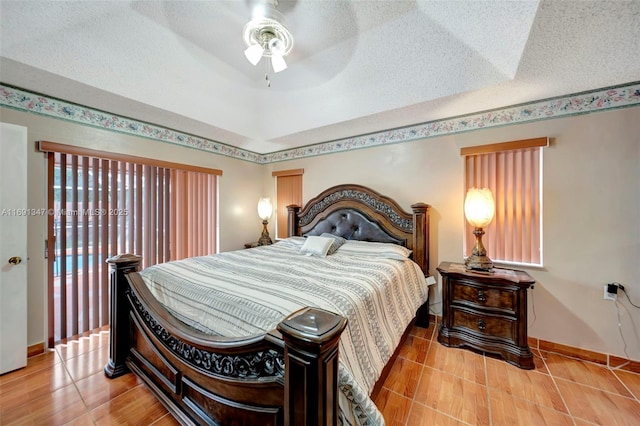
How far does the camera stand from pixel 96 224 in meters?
2.46

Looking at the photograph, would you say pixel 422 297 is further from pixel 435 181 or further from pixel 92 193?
pixel 92 193

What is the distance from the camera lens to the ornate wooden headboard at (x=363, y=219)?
272 centimetres

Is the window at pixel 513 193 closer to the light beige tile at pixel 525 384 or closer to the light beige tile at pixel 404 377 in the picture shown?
the light beige tile at pixel 525 384

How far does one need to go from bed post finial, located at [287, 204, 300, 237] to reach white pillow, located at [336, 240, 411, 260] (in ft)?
3.57

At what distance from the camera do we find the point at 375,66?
2.21m

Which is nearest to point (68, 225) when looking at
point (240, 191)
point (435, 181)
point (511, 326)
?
point (240, 191)

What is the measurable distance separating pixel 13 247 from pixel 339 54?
10.5 ft

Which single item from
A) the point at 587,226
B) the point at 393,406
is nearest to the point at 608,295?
the point at 587,226

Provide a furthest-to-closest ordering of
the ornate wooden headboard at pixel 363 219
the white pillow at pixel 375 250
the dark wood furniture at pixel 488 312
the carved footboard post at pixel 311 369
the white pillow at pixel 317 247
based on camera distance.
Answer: the ornate wooden headboard at pixel 363 219 → the white pillow at pixel 317 247 → the white pillow at pixel 375 250 → the dark wood furniture at pixel 488 312 → the carved footboard post at pixel 311 369

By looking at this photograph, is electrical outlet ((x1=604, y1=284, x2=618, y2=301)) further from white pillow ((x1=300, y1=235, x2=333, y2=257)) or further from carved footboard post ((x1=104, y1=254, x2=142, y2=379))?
carved footboard post ((x1=104, y1=254, x2=142, y2=379))

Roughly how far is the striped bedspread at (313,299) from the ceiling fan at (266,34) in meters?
1.58

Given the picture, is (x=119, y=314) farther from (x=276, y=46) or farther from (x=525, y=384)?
(x=525, y=384)

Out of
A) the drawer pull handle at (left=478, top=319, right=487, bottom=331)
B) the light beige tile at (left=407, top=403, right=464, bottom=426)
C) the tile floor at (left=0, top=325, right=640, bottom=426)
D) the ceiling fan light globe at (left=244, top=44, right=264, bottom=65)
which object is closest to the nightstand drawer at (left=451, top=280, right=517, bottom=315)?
the drawer pull handle at (left=478, top=319, right=487, bottom=331)

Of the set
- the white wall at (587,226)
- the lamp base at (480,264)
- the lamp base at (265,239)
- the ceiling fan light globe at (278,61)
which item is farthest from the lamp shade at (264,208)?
the lamp base at (480,264)
